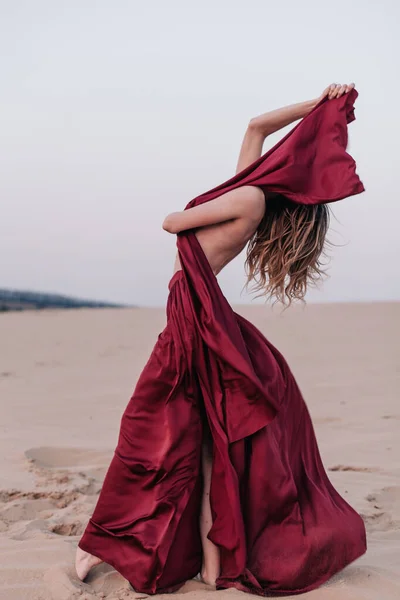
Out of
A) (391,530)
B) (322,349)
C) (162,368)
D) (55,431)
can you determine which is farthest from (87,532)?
(322,349)

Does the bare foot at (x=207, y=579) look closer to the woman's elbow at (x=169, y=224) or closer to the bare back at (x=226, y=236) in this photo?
the bare back at (x=226, y=236)

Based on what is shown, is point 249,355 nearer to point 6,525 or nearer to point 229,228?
point 229,228

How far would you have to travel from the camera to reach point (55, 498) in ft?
14.5

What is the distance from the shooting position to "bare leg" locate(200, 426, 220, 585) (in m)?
3.04

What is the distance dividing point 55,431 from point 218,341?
3.72m

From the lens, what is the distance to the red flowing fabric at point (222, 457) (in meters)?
2.98

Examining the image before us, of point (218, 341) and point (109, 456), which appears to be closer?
point (218, 341)

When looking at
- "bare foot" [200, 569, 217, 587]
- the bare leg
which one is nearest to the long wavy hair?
the bare leg

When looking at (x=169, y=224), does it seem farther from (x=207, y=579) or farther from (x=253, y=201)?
(x=207, y=579)

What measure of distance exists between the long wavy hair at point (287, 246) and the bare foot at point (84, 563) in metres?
1.34

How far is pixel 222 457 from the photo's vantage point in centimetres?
298

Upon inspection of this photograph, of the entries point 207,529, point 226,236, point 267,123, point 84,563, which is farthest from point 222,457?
point 267,123

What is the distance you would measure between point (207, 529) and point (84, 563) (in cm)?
55

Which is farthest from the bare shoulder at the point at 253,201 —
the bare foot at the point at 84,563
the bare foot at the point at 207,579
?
the bare foot at the point at 84,563
